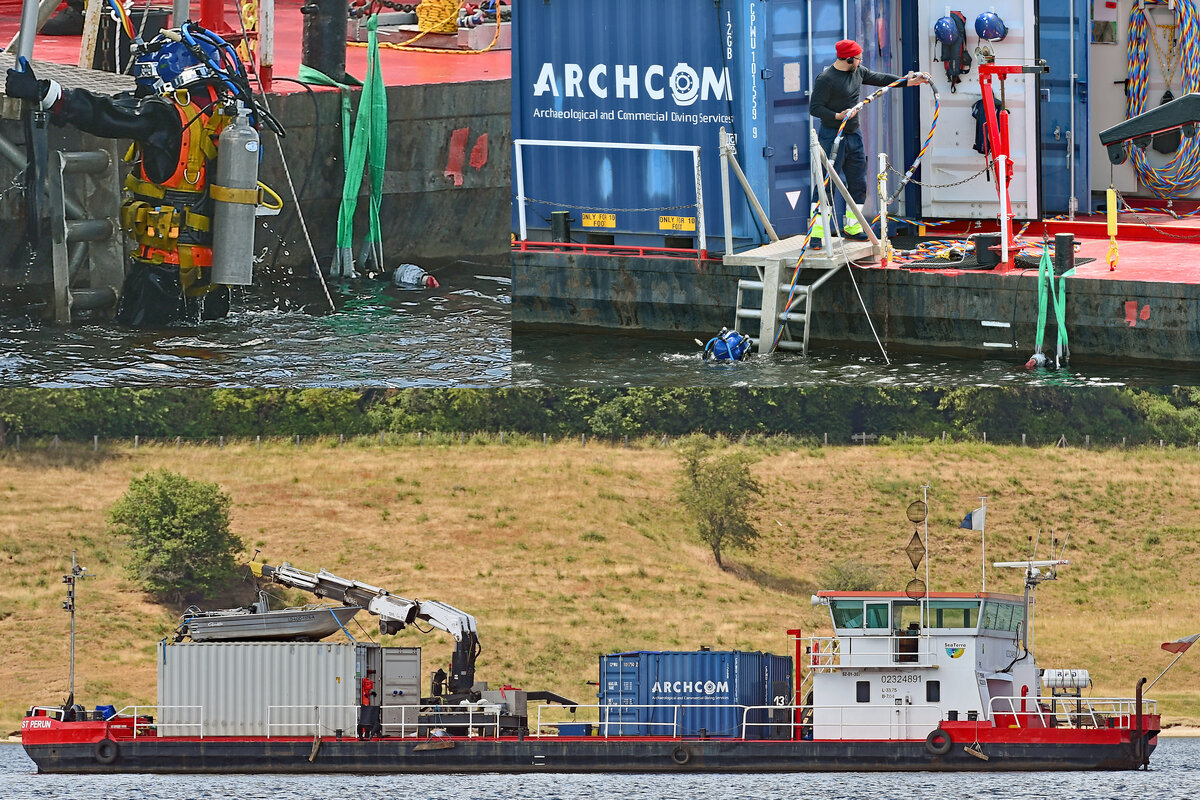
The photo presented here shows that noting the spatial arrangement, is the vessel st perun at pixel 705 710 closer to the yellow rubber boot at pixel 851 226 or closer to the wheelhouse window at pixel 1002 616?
the wheelhouse window at pixel 1002 616

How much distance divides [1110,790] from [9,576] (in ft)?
139

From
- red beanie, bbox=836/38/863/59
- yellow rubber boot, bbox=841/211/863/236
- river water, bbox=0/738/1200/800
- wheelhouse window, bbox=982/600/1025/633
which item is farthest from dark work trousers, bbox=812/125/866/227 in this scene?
river water, bbox=0/738/1200/800

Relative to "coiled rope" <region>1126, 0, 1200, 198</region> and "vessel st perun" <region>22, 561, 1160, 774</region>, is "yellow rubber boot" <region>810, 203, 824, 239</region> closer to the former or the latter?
"vessel st perun" <region>22, 561, 1160, 774</region>

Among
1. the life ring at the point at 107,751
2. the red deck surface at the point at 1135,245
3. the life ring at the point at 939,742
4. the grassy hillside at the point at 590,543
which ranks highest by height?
the red deck surface at the point at 1135,245

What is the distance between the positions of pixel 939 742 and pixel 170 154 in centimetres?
1233

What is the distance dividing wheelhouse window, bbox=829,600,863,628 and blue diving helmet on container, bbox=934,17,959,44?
9.84m

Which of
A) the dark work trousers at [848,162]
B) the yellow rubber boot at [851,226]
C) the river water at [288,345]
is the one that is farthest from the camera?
the yellow rubber boot at [851,226]

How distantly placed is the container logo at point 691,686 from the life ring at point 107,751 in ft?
26.3

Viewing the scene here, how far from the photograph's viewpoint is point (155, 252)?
18094mm

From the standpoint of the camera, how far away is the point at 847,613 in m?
22.5

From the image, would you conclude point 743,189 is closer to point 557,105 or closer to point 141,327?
point 557,105

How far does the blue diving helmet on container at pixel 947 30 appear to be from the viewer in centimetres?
2708

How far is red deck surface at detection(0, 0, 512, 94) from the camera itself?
22.9 metres

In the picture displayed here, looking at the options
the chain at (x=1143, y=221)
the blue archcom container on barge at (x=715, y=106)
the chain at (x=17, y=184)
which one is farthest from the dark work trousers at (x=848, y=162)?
the chain at (x=17, y=184)
